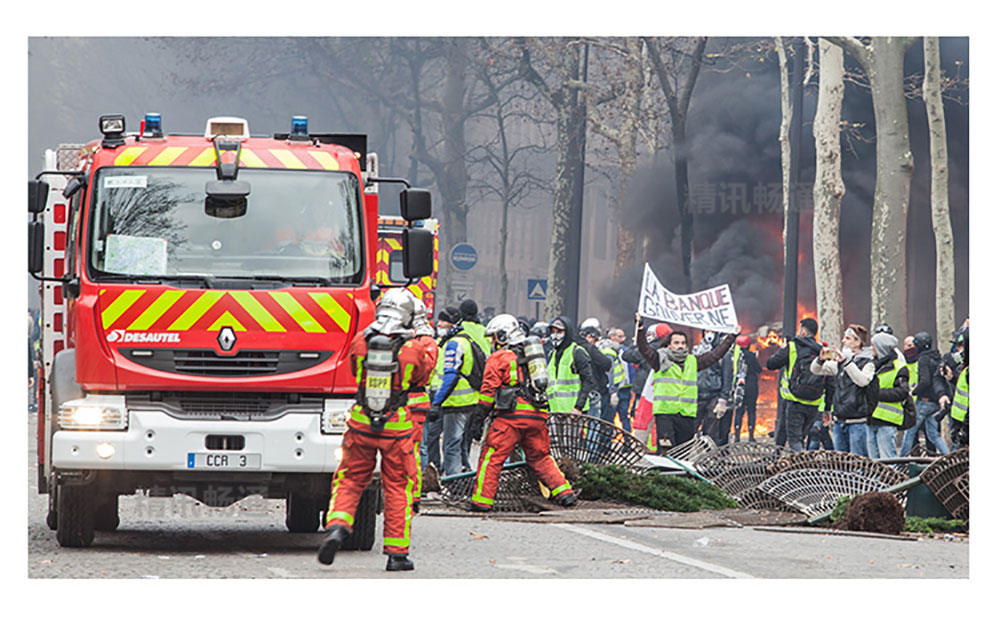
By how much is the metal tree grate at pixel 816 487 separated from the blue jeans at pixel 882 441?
2.75 metres

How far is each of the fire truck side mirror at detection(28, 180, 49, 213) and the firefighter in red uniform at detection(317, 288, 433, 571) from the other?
2.15 metres

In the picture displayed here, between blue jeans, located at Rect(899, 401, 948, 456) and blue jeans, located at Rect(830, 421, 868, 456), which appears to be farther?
blue jeans, located at Rect(899, 401, 948, 456)

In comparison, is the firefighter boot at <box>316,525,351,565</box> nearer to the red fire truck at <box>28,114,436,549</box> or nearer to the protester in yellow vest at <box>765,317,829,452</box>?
the red fire truck at <box>28,114,436,549</box>

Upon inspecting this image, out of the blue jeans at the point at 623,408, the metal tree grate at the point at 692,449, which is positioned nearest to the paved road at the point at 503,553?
the metal tree grate at the point at 692,449

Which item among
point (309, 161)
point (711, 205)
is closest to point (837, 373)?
point (309, 161)

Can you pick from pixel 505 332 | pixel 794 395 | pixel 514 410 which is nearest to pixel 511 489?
pixel 514 410

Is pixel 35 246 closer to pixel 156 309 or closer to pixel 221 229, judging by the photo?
pixel 156 309

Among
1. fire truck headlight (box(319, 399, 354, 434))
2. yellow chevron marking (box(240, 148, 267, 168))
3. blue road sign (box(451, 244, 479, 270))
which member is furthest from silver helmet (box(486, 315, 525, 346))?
blue road sign (box(451, 244, 479, 270))

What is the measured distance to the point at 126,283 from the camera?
→ 31.6 feet

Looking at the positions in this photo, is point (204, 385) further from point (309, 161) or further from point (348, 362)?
point (309, 161)

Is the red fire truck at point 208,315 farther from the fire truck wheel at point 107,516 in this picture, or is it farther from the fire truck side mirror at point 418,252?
the fire truck wheel at point 107,516

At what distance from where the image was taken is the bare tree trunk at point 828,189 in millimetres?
23781

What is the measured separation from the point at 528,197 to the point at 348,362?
29027 mm

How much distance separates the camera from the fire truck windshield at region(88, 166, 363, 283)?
9742mm
